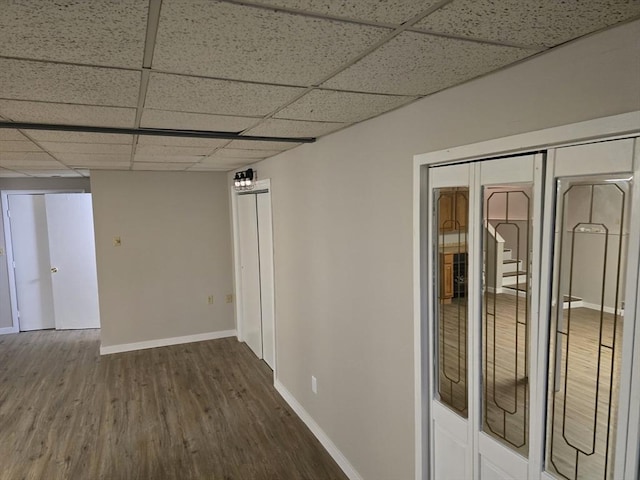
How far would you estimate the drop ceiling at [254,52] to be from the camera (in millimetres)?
969

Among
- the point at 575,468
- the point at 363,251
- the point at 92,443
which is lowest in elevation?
the point at 92,443

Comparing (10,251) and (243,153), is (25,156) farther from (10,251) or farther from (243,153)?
(10,251)

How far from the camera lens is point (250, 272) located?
5.07 m

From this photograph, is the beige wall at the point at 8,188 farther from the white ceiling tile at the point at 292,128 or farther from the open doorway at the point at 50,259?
the white ceiling tile at the point at 292,128

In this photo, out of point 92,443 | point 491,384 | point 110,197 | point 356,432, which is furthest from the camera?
point 110,197

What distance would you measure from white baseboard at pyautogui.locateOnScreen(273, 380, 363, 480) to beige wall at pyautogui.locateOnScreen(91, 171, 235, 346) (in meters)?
2.00

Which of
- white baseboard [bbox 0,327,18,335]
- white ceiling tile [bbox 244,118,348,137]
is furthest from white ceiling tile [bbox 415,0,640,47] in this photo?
white baseboard [bbox 0,327,18,335]

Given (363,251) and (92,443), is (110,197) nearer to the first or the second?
(92,443)

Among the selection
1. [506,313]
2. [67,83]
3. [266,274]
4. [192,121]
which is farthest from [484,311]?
[266,274]

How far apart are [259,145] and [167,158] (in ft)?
3.76

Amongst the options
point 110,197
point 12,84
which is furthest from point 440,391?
point 110,197

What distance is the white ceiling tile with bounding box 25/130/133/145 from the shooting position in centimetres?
238

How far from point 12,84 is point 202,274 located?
426cm

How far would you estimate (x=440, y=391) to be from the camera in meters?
2.02
